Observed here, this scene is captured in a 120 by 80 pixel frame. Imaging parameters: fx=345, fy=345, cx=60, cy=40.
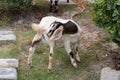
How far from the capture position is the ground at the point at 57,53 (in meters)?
5.63

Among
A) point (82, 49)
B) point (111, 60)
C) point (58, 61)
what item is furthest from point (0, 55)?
point (111, 60)

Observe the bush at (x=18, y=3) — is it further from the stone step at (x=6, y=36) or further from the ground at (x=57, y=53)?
the stone step at (x=6, y=36)

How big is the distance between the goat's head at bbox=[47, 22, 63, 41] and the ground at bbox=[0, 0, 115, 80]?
599mm

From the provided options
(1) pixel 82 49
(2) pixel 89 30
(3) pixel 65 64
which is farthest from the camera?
(2) pixel 89 30

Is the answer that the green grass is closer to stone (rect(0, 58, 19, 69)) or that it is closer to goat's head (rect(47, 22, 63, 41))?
stone (rect(0, 58, 19, 69))

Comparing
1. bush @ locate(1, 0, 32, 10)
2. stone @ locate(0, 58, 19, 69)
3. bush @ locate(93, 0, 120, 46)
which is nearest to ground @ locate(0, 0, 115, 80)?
stone @ locate(0, 58, 19, 69)

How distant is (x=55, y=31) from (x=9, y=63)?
937 mm

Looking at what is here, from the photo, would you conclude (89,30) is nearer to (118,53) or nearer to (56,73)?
(118,53)

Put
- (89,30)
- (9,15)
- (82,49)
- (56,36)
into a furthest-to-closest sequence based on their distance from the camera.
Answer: (9,15)
(89,30)
(82,49)
(56,36)

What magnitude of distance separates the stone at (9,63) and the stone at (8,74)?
15 centimetres

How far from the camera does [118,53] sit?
6.00m

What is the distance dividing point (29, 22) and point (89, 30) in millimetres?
1397

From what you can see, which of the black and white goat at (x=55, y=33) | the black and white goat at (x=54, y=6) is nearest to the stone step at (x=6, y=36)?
the black and white goat at (x=55, y=33)

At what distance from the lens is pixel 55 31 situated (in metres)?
5.48
